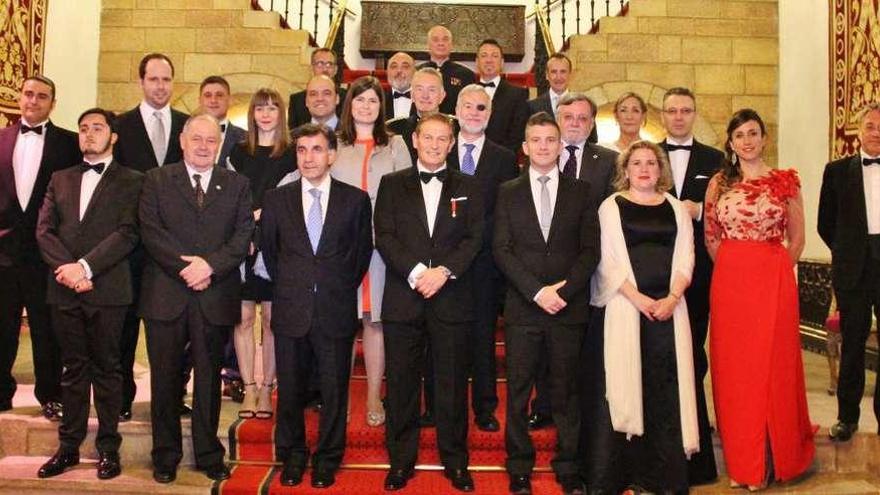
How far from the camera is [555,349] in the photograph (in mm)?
3217

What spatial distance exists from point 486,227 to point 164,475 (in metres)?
1.72

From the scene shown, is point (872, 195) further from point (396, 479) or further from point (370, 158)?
point (396, 479)

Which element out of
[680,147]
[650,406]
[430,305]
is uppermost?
[680,147]

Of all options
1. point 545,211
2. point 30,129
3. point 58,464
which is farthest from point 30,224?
point 545,211

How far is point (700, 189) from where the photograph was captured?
3816mm

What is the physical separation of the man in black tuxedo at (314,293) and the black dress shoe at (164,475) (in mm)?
444

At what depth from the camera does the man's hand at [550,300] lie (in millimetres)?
3143

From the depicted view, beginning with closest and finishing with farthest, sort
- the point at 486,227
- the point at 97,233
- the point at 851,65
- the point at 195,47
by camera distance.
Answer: the point at 97,233 → the point at 486,227 → the point at 851,65 → the point at 195,47

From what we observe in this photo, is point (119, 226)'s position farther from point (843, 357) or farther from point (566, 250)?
point (843, 357)

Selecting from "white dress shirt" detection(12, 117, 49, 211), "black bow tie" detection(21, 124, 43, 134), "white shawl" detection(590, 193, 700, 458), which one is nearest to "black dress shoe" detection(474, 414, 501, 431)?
"white shawl" detection(590, 193, 700, 458)

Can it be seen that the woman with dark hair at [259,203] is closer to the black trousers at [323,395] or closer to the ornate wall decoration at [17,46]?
the black trousers at [323,395]

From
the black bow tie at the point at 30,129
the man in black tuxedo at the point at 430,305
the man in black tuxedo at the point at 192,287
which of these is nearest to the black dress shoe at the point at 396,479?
the man in black tuxedo at the point at 430,305

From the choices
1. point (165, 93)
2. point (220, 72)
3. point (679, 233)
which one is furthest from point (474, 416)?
point (220, 72)

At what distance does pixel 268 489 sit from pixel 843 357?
2.72 m
